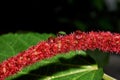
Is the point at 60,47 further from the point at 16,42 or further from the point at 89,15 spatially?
the point at 89,15

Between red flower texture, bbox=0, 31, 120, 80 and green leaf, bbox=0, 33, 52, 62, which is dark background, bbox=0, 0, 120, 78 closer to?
green leaf, bbox=0, 33, 52, 62

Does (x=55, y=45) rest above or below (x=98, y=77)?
above

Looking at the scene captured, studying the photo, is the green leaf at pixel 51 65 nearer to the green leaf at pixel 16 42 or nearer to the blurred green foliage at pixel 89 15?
the green leaf at pixel 16 42

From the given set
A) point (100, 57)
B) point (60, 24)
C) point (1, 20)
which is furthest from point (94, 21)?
point (100, 57)

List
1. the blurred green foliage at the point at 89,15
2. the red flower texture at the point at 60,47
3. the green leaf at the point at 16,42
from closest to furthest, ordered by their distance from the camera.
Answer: the red flower texture at the point at 60,47, the green leaf at the point at 16,42, the blurred green foliage at the point at 89,15

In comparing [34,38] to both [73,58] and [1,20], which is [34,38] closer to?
[73,58]

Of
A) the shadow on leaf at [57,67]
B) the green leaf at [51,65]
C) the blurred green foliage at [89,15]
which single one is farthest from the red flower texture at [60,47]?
the blurred green foliage at [89,15]
